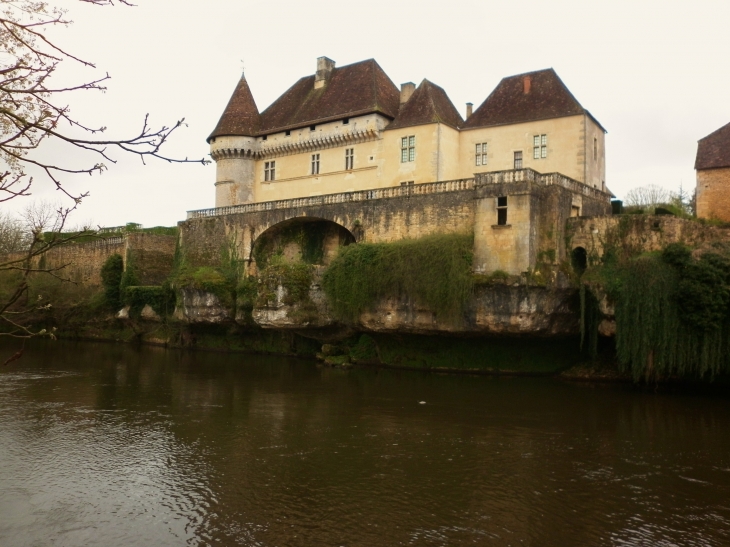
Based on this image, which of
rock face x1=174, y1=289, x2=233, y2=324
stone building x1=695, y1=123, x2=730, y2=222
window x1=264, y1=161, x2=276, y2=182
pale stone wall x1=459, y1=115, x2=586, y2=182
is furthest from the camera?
window x1=264, y1=161, x2=276, y2=182

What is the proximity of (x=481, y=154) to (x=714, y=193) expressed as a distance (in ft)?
33.2

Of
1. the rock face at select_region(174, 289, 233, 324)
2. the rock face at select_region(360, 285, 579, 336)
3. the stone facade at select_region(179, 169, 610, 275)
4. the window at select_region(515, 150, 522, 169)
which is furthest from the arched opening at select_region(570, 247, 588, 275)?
the rock face at select_region(174, 289, 233, 324)

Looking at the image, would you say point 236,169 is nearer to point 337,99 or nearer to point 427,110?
point 337,99

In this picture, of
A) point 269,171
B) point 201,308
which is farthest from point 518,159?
point 201,308

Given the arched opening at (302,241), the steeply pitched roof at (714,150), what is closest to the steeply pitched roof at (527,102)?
the steeply pitched roof at (714,150)

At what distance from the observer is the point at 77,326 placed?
4381 centimetres

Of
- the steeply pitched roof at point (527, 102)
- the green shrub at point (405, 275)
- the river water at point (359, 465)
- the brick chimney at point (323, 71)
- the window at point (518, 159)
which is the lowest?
the river water at point (359, 465)

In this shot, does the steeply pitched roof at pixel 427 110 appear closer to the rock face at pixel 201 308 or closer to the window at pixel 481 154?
the window at pixel 481 154

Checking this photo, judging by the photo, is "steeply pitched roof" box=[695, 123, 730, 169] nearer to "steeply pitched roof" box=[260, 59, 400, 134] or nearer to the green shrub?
the green shrub

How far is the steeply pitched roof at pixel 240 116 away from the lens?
37594 mm

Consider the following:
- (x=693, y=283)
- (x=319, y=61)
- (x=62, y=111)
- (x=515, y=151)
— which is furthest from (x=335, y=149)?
(x=62, y=111)

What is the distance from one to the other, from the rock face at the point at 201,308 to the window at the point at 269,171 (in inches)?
307

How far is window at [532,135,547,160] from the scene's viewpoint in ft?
95.5

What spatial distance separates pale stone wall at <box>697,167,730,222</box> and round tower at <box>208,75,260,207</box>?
23.1m
